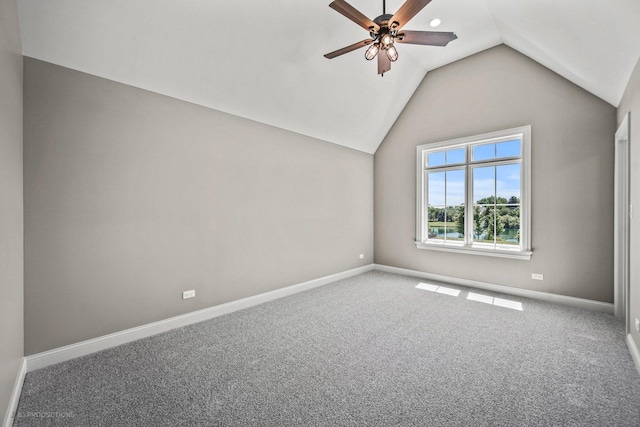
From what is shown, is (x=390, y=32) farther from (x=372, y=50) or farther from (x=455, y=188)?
(x=455, y=188)

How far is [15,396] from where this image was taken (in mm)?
1808

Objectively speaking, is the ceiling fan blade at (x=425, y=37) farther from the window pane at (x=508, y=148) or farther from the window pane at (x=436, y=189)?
the window pane at (x=436, y=189)

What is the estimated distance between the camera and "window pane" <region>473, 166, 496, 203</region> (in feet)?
14.4

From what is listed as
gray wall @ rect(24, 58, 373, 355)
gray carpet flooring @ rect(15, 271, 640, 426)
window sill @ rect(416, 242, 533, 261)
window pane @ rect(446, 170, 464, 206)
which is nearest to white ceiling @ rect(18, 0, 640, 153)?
gray wall @ rect(24, 58, 373, 355)

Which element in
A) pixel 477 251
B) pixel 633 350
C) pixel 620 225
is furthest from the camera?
pixel 477 251

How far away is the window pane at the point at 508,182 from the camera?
415 centimetres

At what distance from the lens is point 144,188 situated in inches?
111

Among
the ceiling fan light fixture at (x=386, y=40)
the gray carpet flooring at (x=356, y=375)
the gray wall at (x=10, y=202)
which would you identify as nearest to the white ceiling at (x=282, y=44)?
the gray wall at (x=10, y=202)

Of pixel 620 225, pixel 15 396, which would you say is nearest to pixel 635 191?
pixel 620 225

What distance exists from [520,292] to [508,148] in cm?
220

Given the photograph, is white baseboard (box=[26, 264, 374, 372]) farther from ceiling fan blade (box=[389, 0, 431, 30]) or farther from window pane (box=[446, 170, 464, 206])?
ceiling fan blade (box=[389, 0, 431, 30])

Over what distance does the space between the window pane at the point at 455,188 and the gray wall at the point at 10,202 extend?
5369 mm

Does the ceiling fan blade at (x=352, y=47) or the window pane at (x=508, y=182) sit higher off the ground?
the ceiling fan blade at (x=352, y=47)

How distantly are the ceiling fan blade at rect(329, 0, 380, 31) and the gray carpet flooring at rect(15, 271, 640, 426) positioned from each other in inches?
117
